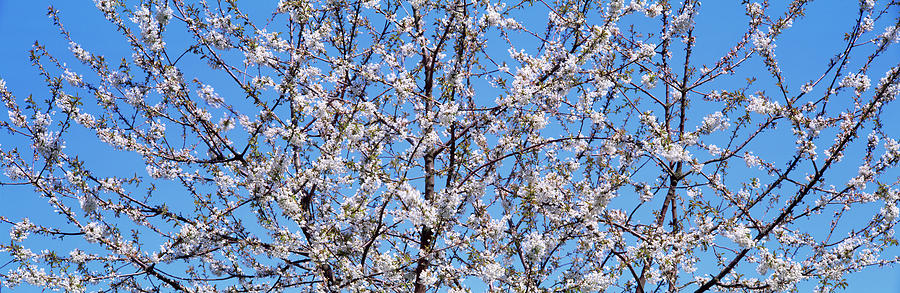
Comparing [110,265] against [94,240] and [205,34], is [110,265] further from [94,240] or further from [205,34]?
[205,34]

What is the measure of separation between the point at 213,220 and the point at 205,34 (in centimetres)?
211

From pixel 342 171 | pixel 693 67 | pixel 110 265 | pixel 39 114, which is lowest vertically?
pixel 110 265

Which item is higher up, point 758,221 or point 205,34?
point 205,34

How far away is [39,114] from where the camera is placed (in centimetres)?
709

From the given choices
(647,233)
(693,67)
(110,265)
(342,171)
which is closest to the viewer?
(342,171)

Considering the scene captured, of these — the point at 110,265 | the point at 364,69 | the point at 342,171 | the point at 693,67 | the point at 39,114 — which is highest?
the point at 693,67

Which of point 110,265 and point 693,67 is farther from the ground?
point 693,67

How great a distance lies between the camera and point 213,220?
287 inches

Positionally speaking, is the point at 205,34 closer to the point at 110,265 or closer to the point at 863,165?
the point at 110,265

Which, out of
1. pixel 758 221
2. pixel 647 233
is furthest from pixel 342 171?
pixel 758 221

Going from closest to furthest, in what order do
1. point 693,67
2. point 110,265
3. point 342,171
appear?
1. point 342,171
2. point 110,265
3. point 693,67

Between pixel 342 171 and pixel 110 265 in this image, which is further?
pixel 110 265

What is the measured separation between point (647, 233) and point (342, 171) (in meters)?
3.64

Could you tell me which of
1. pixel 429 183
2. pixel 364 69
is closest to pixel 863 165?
pixel 429 183
